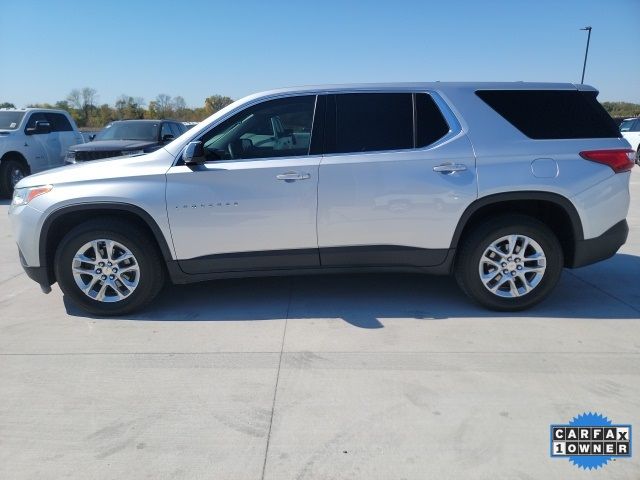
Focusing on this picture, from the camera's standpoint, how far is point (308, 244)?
4031 millimetres

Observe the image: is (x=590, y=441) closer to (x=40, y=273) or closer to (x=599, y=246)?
(x=599, y=246)

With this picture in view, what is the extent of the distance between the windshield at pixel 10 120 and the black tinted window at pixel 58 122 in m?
0.73

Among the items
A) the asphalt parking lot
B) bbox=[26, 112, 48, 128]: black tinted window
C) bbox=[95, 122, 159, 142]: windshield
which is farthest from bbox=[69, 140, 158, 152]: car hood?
the asphalt parking lot

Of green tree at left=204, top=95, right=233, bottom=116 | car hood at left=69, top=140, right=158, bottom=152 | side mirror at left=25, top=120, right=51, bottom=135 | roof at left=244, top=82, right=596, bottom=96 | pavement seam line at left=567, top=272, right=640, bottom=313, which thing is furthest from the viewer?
green tree at left=204, top=95, right=233, bottom=116

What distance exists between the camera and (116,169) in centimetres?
397

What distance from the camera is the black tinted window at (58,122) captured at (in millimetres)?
11883

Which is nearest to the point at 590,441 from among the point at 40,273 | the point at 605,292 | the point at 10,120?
the point at 605,292

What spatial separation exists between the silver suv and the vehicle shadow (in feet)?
0.94

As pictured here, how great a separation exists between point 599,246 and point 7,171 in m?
11.4

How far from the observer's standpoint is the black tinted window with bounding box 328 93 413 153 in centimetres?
403

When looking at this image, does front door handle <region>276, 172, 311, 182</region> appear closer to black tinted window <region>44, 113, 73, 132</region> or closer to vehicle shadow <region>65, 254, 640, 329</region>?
vehicle shadow <region>65, 254, 640, 329</region>

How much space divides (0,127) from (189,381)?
34.3 ft

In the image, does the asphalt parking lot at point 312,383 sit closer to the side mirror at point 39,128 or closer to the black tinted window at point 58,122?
the side mirror at point 39,128

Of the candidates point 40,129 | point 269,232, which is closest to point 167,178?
point 269,232
